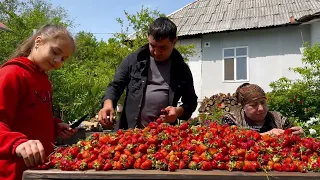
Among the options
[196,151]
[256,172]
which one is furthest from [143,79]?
[256,172]

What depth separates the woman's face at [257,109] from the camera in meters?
2.70

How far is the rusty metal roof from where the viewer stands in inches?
516

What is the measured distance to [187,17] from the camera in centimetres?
1532

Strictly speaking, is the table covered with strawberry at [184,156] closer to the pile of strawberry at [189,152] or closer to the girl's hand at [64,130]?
the pile of strawberry at [189,152]

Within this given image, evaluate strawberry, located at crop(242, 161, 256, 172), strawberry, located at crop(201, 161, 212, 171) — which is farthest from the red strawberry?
strawberry, located at crop(242, 161, 256, 172)

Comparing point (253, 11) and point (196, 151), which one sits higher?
point (253, 11)

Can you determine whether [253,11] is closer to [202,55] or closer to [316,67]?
[202,55]

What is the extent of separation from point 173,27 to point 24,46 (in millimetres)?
998

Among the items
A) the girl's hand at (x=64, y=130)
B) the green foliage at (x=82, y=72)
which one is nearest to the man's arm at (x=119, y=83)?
the girl's hand at (x=64, y=130)

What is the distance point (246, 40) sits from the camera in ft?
44.8

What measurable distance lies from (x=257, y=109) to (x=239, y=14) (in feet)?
39.5

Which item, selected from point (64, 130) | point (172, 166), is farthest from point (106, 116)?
point (172, 166)

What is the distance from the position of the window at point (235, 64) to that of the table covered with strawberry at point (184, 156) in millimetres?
12236

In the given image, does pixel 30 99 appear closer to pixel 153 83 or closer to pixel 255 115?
pixel 153 83
